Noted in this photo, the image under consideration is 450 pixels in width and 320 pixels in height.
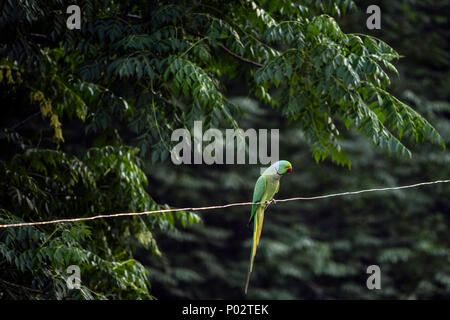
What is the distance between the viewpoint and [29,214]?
4.77m

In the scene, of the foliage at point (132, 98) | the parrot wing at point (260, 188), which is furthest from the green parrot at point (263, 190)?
the foliage at point (132, 98)

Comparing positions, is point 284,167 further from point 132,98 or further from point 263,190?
point 132,98

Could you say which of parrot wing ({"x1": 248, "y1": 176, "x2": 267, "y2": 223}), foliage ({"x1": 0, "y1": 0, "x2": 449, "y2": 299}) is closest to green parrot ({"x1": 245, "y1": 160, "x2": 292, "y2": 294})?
parrot wing ({"x1": 248, "y1": 176, "x2": 267, "y2": 223})

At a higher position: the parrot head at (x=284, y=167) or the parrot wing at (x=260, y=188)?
the parrot head at (x=284, y=167)

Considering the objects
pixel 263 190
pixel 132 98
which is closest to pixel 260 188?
pixel 263 190

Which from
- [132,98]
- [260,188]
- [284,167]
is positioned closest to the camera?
[284,167]

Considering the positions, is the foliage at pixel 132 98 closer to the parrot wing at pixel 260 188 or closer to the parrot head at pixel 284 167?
the parrot wing at pixel 260 188

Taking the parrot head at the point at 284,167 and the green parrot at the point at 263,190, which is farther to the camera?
the green parrot at the point at 263,190

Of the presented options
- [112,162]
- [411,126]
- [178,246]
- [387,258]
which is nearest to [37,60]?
[112,162]

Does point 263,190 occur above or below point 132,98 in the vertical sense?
below

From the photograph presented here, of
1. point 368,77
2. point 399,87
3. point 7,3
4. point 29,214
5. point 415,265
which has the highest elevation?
point 399,87

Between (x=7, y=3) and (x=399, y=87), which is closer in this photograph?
(x=7, y=3)
